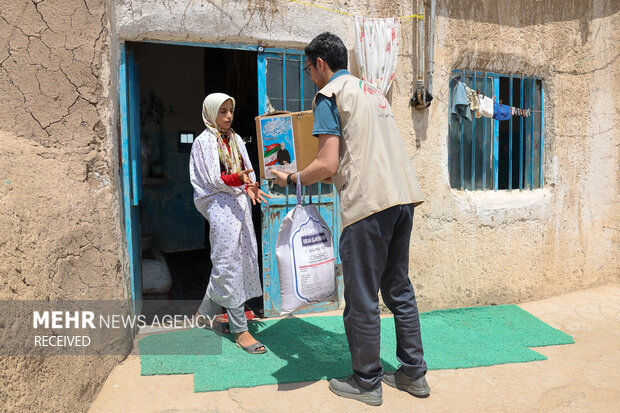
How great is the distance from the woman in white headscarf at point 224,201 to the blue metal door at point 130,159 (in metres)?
0.51

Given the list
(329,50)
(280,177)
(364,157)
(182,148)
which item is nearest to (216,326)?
(280,177)

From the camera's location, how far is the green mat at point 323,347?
2801mm

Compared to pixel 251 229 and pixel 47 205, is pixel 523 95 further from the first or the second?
pixel 47 205

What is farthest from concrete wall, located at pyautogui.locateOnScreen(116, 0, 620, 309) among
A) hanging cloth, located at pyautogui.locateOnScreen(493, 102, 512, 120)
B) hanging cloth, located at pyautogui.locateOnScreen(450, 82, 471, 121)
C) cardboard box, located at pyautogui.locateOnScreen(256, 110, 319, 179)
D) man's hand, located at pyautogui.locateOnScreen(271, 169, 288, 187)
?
man's hand, located at pyautogui.locateOnScreen(271, 169, 288, 187)

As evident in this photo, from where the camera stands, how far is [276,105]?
3.66 metres

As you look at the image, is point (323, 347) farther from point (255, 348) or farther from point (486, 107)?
point (486, 107)

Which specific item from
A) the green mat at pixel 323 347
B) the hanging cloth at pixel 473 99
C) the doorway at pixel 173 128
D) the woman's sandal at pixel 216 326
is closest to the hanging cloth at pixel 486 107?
the hanging cloth at pixel 473 99

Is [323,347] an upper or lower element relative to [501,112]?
lower

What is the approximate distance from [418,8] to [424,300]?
97.2 inches

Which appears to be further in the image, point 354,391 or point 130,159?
point 130,159

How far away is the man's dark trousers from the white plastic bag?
0.43 ft

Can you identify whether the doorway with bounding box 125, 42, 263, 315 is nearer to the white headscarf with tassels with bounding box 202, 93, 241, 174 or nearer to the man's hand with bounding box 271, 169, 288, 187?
the white headscarf with tassels with bounding box 202, 93, 241, 174

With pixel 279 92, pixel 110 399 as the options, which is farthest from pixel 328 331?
pixel 279 92

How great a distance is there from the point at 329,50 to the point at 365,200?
0.82 metres
